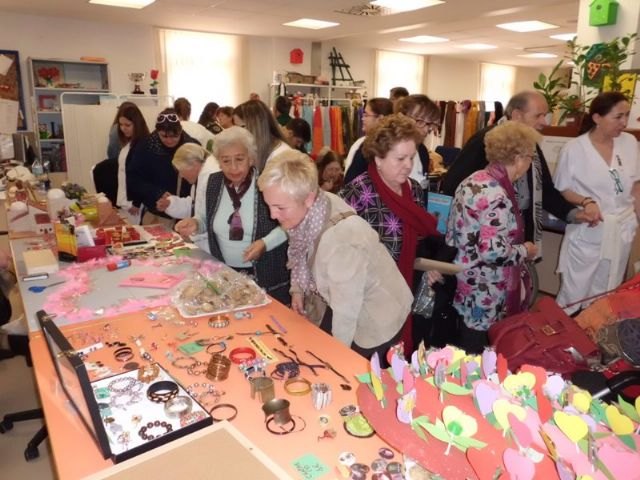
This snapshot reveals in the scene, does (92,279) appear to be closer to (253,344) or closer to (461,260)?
(253,344)

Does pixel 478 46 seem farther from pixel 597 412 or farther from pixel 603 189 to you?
pixel 597 412

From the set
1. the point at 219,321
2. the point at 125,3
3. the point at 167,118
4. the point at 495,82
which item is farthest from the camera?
the point at 495,82

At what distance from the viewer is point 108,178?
14.7 feet

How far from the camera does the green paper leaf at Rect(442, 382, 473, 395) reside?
3.41 ft

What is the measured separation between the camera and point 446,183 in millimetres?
2830

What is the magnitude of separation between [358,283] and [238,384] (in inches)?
19.7

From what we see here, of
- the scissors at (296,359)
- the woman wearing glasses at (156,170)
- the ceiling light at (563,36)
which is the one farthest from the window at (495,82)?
the scissors at (296,359)

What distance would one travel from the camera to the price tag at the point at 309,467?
3.44ft

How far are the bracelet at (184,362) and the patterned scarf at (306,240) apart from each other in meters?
0.52

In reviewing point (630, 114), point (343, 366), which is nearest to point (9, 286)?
point (343, 366)

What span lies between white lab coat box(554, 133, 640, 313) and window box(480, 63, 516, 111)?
9.00m

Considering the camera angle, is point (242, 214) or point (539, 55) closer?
point (242, 214)

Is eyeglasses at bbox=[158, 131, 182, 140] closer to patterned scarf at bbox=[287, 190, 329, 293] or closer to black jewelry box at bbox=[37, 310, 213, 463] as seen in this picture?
patterned scarf at bbox=[287, 190, 329, 293]

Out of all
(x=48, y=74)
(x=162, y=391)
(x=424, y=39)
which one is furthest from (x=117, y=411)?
(x=424, y=39)
